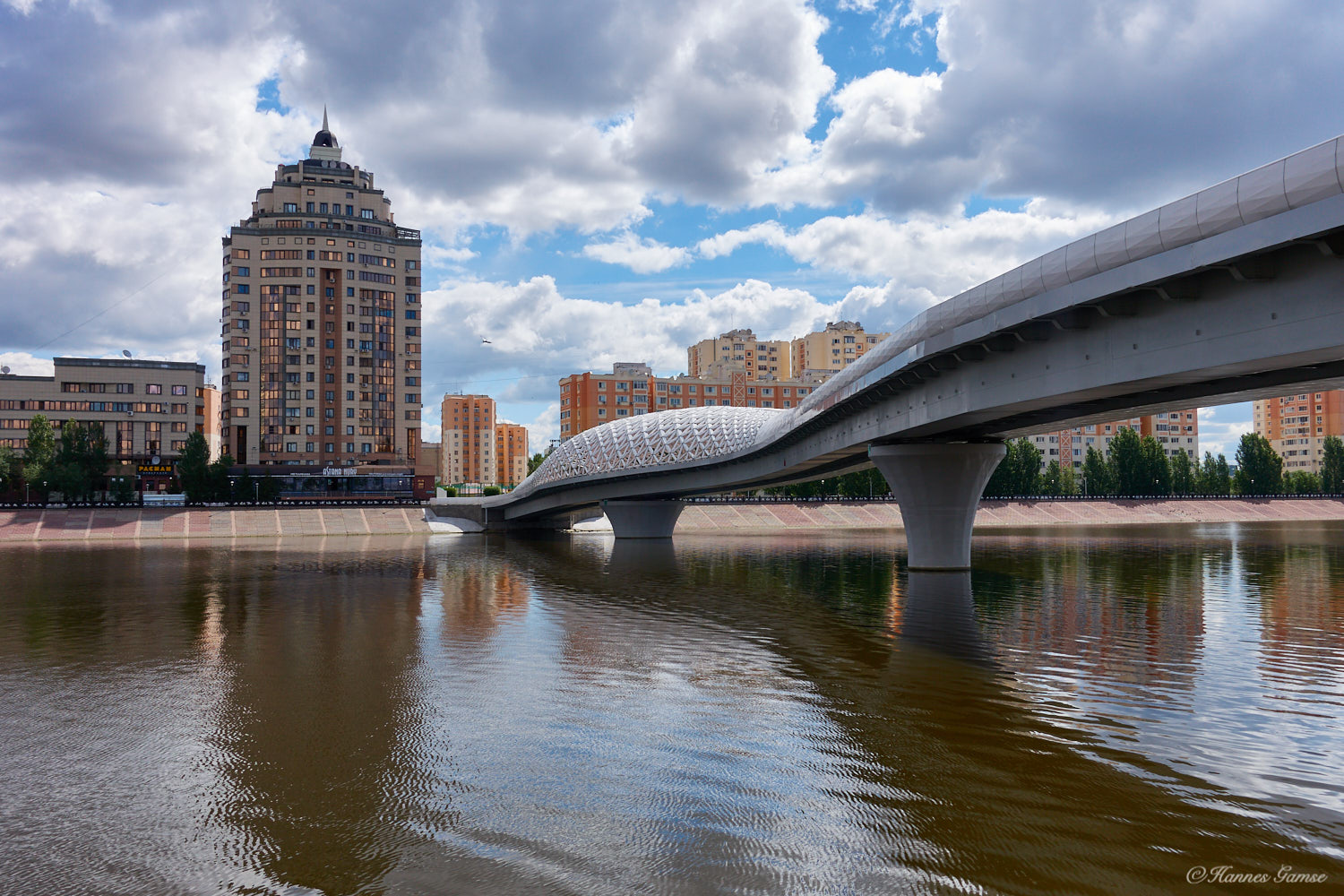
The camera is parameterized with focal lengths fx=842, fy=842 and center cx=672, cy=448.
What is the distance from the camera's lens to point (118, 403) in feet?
422

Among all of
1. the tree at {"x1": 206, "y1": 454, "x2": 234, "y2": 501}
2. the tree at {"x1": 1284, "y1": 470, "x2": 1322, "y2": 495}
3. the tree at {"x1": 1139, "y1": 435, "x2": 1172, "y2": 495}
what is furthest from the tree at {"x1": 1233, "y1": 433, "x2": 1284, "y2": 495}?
the tree at {"x1": 206, "y1": 454, "x2": 234, "y2": 501}

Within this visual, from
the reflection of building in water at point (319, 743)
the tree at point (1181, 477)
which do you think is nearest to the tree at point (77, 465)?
the reflection of building in water at point (319, 743)

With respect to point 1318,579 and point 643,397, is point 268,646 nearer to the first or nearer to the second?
point 1318,579

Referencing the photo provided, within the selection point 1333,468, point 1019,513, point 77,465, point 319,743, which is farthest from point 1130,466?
point 77,465

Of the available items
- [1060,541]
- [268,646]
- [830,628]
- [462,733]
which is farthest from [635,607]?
[1060,541]

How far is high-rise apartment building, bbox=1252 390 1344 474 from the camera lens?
591ft

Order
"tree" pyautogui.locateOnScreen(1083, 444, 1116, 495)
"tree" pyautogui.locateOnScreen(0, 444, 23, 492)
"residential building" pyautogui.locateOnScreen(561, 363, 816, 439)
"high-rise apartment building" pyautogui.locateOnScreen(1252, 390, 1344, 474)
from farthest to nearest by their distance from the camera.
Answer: "high-rise apartment building" pyautogui.locateOnScreen(1252, 390, 1344, 474), "residential building" pyautogui.locateOnScreen(561, 363, 816, 439), "tree" pyautogui.locateOnScreen(1083, 444, 1116, 495), "tree" pyautogui.locateOnScreen(0, 444, 23, 492)

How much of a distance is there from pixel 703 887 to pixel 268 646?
55.4 ft

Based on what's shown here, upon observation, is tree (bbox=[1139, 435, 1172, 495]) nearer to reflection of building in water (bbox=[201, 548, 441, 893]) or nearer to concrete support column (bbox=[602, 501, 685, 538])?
concrete support column (bbox=[602, 501, 685, 538])

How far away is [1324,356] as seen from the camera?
1714 cm

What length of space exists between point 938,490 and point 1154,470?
12195 cm

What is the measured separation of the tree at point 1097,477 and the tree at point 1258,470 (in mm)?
21938

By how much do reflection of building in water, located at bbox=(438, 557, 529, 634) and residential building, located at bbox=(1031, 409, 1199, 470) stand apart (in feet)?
534

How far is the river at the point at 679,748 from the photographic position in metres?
8.24
